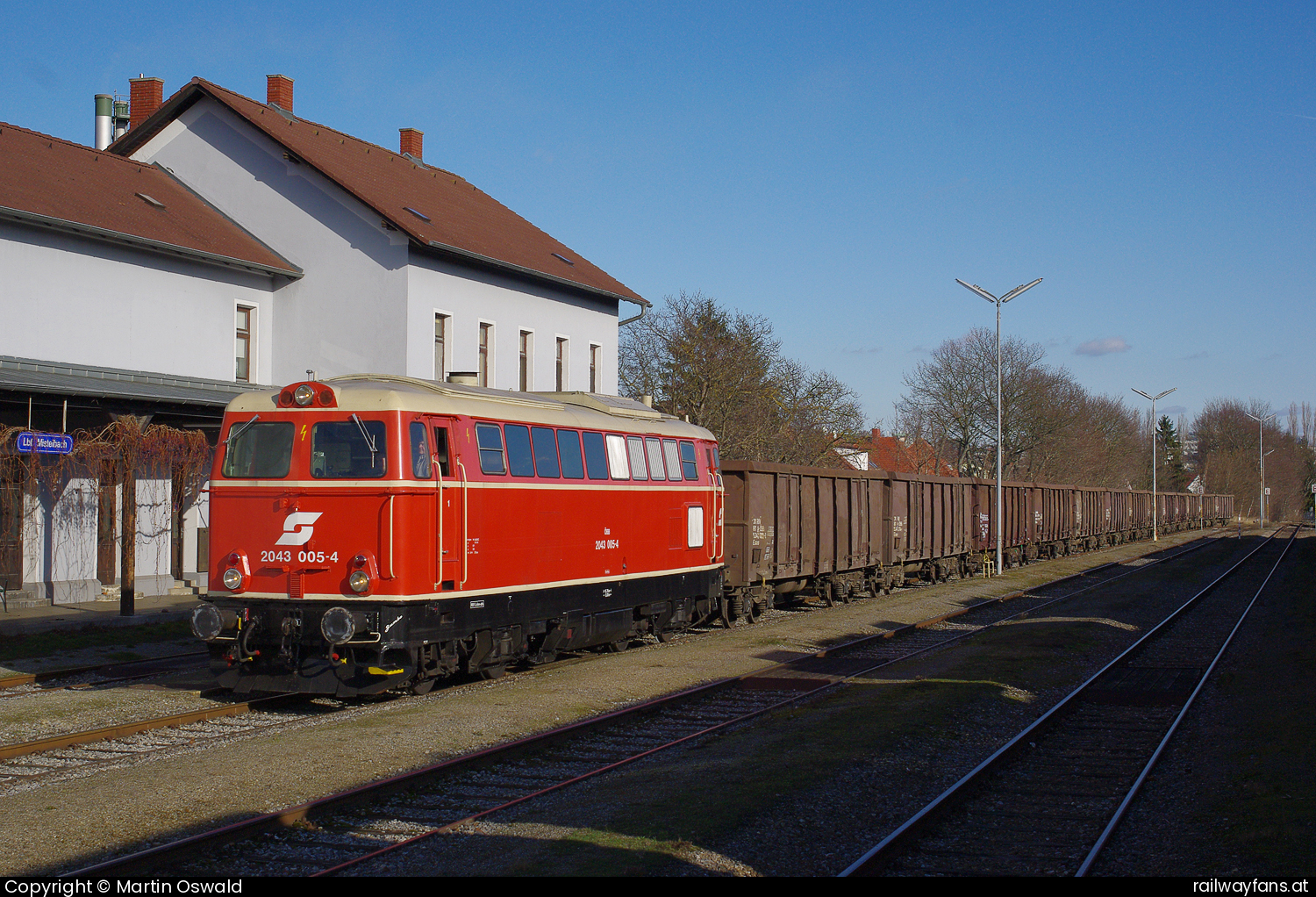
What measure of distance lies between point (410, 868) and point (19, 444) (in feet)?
43.2

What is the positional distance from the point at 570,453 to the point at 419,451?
9.41ft

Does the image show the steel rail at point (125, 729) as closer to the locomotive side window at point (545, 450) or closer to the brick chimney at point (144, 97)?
the locomotive side window at point (545, 450)

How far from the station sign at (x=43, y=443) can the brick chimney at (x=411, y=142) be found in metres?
19.2

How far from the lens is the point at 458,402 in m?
12.1

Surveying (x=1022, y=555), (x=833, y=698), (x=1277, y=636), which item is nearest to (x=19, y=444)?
(x=833, y=698)

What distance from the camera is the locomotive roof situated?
11.6 meters

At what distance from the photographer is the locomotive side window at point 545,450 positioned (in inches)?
527

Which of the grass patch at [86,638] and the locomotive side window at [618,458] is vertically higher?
the locomotive side window at [618,458]

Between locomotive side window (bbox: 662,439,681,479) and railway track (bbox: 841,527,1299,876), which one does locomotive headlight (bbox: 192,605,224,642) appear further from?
railway track (bbox: 841,527,1299,876)

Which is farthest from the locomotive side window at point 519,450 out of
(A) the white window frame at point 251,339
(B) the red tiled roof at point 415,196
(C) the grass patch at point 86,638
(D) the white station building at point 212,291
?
(A) the white window frame at point 251,339

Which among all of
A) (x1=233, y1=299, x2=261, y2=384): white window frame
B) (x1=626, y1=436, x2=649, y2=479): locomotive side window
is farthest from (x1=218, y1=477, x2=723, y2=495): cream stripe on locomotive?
(x1=233, y1=299, x2=261, y2=384): white window frame

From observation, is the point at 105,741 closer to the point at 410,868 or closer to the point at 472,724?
the point at 472,724

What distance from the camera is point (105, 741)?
1027 cm

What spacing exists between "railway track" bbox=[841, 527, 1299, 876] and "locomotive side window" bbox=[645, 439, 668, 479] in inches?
250
